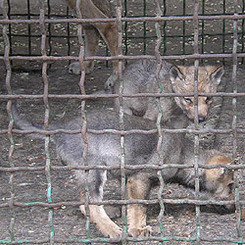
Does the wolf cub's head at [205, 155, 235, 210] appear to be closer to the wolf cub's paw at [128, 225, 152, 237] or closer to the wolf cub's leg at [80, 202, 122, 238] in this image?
the wolf cub's paw at [128, 225, 152, 237]

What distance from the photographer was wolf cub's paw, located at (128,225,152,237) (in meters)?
4.34

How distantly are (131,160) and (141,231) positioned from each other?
1.77 feet

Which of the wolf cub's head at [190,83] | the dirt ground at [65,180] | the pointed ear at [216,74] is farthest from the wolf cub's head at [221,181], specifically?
the pointed ear at [216,74]

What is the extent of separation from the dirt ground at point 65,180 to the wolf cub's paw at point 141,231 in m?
0.11

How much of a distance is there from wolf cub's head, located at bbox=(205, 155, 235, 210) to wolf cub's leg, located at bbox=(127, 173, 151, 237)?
477mm

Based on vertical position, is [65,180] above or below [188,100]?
below

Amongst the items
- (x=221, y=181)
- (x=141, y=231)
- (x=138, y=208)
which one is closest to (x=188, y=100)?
(x=221, y=181)

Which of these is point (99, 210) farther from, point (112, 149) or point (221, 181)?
point (221, 181)

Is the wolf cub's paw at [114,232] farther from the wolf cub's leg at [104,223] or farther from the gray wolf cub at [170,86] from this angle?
the gray wolf cub at [170,86]

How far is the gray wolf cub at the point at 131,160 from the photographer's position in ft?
14.3

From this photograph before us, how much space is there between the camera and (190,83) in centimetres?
567

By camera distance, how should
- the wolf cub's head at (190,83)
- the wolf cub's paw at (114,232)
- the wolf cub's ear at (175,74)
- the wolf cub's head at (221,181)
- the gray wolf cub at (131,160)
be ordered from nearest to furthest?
1. the wolf cub's paw at (114,232)
2. the gray wolf cub at (131,160)
3. the wolf cub's head at (221,181)
4. the wolf cub's head at (190,83)
5. the wolf cub's ear at (175,74)

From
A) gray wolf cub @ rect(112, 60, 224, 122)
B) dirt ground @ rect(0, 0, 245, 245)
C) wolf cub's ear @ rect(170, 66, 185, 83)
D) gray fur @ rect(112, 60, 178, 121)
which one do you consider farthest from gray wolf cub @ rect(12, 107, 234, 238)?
gray fur @ rect(112, 60, 178, 121)

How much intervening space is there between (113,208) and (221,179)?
2.73 ft
